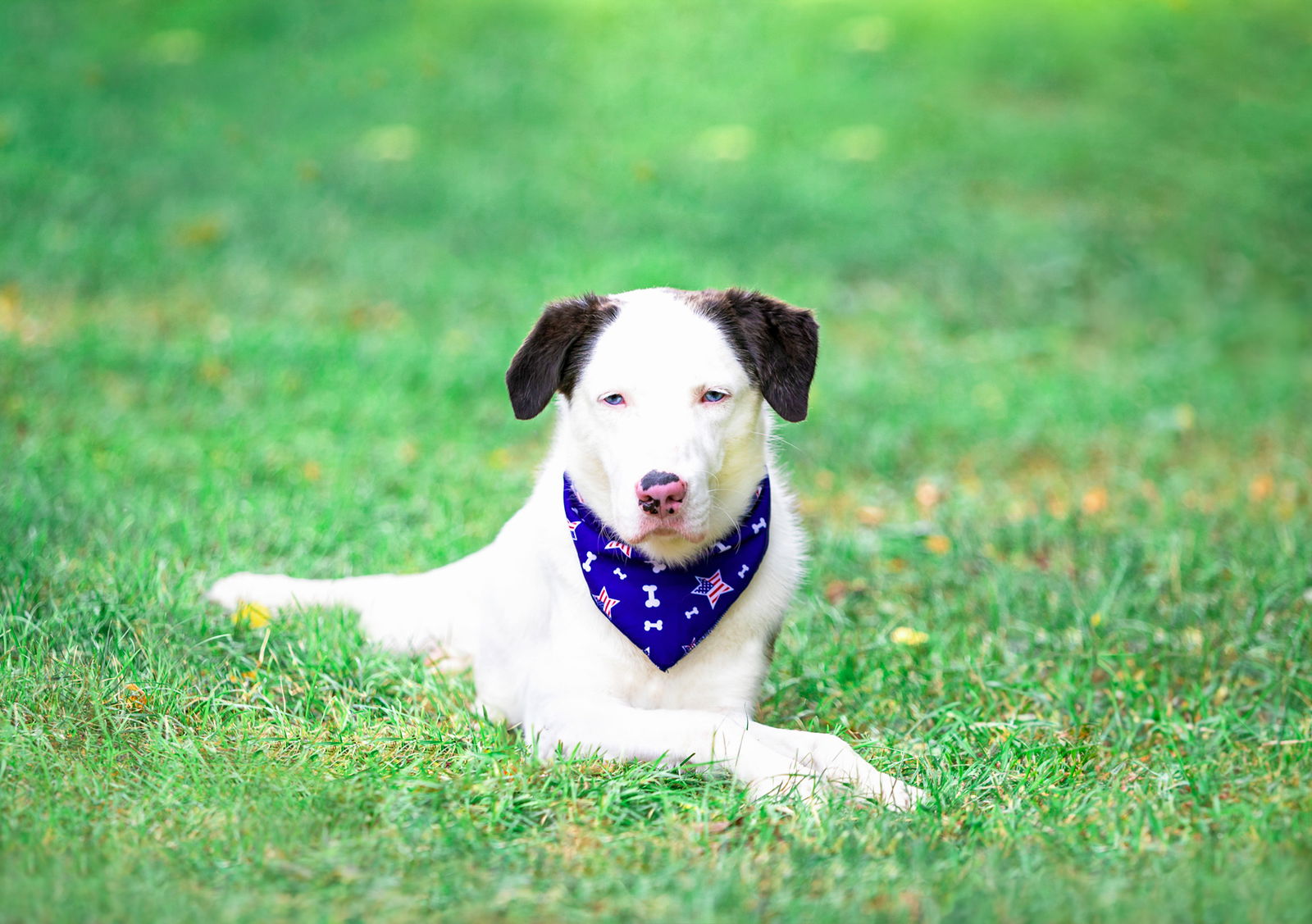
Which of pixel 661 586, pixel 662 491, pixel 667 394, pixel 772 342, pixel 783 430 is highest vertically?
pixel 772 342

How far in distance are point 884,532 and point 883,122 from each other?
7854 millimetres

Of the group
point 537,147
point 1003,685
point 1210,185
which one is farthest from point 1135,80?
point 1003,685

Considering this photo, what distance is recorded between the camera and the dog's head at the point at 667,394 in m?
3.34

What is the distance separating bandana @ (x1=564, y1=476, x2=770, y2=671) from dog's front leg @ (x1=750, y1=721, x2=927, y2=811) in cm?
33

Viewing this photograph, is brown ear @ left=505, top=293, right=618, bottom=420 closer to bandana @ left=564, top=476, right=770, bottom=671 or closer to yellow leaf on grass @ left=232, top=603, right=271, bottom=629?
bandana @ left=564, top=476, right=770, bottom=671

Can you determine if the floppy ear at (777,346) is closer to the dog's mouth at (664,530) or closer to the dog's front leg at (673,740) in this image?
the dog's mouth at (664,530)

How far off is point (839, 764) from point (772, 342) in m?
1.17

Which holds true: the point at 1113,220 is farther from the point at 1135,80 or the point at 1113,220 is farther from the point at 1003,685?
the point at 1003,685

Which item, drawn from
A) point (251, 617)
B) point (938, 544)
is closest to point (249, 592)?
point (251, 617)

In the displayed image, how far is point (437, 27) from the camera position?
47.0ft

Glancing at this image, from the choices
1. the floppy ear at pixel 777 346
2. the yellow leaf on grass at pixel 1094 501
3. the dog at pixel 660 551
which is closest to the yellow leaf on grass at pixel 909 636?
the dog at pixel 660 551

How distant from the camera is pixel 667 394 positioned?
3.41 metres

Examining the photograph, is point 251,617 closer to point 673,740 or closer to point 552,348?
point 552,348

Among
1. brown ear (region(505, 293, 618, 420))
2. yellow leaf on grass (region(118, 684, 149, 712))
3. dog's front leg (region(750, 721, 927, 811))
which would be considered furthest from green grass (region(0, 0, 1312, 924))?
brown ear (region(505, 293, 618, 420))
